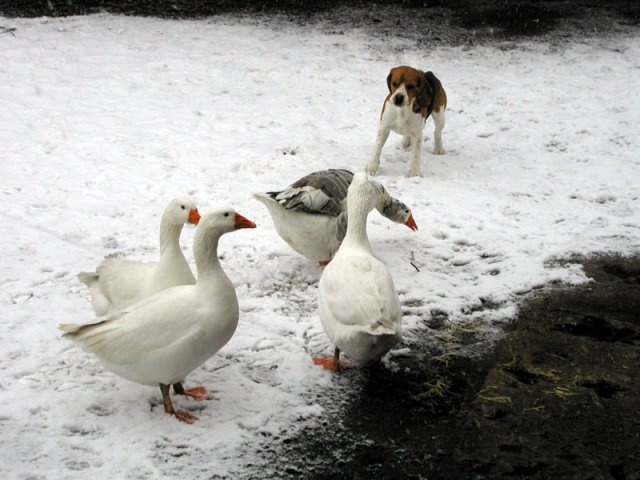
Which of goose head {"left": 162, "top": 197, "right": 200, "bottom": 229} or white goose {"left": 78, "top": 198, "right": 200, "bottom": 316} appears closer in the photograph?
white goose {"left": 78, "top": 198, "right": 200, "bottom": 316}

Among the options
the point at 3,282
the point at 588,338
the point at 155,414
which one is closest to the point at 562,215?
the point at 588,338

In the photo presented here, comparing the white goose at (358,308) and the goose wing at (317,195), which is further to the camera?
the goose wing at (317,195)

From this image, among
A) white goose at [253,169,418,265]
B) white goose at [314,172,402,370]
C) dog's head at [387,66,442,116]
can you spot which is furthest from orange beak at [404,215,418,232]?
dog's head at [387,66,442,116]

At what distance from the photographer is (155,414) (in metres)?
4.02

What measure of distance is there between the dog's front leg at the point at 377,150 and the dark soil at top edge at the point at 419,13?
15.8ft

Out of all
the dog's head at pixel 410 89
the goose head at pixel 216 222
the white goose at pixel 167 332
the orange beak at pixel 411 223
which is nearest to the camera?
the white goose at pixel 167 332

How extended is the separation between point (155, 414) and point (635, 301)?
354 cm

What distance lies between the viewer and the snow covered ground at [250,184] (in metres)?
4.05

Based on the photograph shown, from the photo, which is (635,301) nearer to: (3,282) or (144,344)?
(144,344)

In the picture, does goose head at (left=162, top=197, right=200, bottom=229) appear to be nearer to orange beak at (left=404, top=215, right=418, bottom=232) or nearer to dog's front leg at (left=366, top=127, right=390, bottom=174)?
orange beak at (left=404, top=215, right=418, bottom=232)

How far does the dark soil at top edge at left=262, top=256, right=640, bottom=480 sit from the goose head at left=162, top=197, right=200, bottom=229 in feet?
4.62

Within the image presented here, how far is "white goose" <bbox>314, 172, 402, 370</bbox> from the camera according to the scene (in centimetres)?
405

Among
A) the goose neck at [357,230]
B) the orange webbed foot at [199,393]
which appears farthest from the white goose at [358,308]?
the orange webbed foot at [199,393]

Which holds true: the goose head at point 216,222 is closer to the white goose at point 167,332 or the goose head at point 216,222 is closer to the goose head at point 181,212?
the white goose at point 167,332
